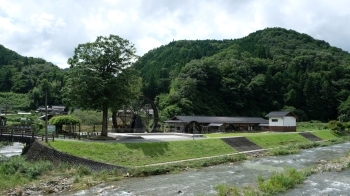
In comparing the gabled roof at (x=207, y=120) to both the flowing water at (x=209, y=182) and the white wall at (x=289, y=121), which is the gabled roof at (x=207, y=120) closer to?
the white wall at (x=289, y=121)

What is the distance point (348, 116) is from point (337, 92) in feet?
47.3

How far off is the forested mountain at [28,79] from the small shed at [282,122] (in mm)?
69860

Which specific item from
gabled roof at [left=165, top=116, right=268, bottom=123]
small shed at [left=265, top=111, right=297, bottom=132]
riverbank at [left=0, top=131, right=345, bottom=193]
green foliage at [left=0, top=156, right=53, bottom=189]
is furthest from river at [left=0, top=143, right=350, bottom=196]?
small shed at [left=265, top=111, right=297, bottom=132]

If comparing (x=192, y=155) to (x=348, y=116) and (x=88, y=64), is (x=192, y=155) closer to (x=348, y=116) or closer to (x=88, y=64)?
(x=88, y=64)

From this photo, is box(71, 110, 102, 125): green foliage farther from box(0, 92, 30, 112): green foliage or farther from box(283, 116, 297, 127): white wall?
box(283, 116, 297, 127): white wall

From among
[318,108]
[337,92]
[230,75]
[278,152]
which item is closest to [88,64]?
[278,152]

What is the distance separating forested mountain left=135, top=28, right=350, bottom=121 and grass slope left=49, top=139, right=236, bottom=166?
3645 cm

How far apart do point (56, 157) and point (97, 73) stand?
9645 mm

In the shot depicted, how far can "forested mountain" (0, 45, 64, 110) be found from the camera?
97.1 metres

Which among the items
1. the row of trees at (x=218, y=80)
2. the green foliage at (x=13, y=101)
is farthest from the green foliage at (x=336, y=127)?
the green foliage at (x=13, y=101)

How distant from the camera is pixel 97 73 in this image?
102 ft

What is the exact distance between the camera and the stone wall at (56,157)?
76.0ft

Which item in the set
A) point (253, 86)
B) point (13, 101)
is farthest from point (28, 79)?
point (253, 86)

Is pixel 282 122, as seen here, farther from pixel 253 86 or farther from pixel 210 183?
pixel 210 183
